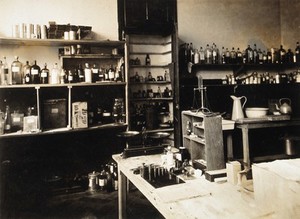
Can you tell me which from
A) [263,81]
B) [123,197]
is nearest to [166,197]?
[123,197]

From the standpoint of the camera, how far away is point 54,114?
4.43 metres

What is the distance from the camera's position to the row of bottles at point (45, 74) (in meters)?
Result: 4.33

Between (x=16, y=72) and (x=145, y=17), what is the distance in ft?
7.61

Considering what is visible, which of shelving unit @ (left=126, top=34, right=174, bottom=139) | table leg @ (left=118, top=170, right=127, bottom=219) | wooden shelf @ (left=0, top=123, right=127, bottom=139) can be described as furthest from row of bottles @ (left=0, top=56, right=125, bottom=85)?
table leg @ (left=118, top=170, right=127, bottom=219)

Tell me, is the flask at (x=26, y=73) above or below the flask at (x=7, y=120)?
above

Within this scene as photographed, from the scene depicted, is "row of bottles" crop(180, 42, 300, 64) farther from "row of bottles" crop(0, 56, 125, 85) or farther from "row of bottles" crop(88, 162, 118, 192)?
"row of bottles" crop(88, 162, 118, 192)

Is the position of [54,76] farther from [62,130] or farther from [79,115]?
[62,130]

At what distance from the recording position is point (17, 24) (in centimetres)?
434

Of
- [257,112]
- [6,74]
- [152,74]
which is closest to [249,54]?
[257,112]

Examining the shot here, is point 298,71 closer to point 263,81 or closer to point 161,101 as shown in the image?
point 263,81

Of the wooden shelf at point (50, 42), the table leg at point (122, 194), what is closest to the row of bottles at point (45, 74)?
the wooden shelf at point (50, 42)

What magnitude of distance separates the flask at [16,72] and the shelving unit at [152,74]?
1.78 m

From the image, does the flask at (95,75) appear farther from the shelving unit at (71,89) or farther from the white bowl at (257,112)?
the white bowl at (257,112)

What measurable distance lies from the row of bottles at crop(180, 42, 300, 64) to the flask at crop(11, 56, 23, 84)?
283cm
